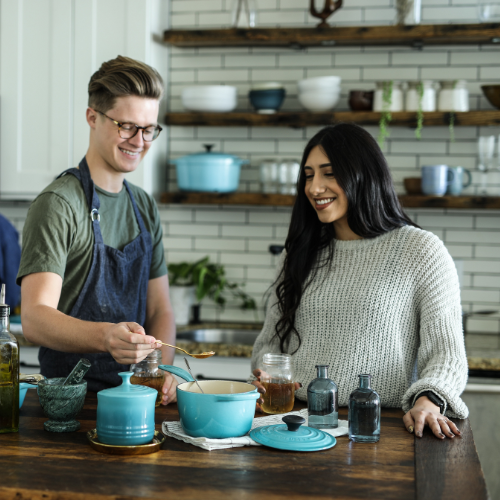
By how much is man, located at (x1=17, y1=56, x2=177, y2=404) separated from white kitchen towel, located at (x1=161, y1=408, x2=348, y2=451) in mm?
263

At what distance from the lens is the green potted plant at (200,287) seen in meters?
3.74

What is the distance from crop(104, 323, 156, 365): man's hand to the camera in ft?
4.82

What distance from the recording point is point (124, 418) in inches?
55.4

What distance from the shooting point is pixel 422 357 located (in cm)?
187

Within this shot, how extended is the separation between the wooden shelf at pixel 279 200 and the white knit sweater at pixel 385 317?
4.74 feet

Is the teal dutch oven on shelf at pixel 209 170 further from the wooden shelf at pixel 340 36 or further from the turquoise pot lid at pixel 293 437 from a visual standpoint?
the turquoise pot lid at pixel 293 437

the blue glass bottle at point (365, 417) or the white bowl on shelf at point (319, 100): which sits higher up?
the white bowl on shelf at point (319, 100)

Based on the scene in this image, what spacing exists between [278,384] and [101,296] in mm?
669

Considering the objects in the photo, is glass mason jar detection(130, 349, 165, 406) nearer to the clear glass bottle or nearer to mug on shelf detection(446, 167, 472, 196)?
the clear glass bottle

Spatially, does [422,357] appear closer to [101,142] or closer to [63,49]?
[101,142]

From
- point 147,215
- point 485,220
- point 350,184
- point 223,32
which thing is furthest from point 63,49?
point 485,220

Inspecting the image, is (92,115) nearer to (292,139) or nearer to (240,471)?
(240,471)

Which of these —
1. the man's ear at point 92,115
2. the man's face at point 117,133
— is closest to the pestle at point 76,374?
the man's face at point 117,133

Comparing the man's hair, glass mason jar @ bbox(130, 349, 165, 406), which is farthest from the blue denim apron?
glass mason jar @ bbox(130, 349, 165, 406)
